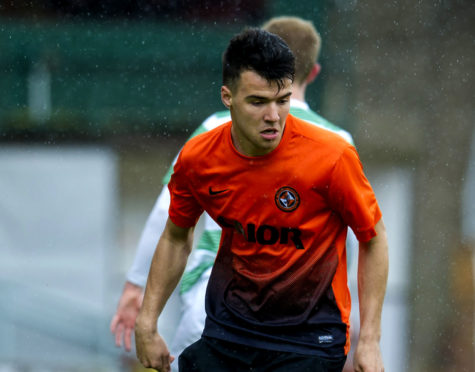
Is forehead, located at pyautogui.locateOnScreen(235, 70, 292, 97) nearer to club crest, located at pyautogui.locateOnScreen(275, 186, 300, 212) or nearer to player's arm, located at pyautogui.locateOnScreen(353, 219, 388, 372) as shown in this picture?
club crest, located at pyautogui.locateOnScreen(275, 186, 300, 212)

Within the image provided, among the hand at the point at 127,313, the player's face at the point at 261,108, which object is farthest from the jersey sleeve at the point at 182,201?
the hand at the point at 127,313

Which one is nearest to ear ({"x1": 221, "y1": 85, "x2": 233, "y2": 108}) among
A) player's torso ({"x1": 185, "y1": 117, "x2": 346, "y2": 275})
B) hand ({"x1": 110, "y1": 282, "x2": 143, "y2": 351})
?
player's torso ({"x1": 185, "y1": 117, "x2": 346, "y2": 275})

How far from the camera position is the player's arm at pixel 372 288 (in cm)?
310

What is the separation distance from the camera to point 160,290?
11.5 feet

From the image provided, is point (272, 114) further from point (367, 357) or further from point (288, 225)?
point (367, 357)

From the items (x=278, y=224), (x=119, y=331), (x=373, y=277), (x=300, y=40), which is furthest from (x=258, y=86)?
(x=119, y=331)

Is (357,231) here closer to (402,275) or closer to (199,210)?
(199,210)

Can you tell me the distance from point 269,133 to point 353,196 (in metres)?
0.34

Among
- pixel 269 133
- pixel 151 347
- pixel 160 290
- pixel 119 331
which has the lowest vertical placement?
pixel 119 331

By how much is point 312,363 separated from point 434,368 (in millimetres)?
8641

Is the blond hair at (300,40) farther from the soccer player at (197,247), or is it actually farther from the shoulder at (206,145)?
the shoulder at (206,145)

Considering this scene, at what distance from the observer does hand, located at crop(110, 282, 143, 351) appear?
170 inches

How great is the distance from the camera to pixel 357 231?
10.4 feet

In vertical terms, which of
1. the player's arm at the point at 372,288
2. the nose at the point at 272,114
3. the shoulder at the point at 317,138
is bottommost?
the player's arm at the point at 372,288
